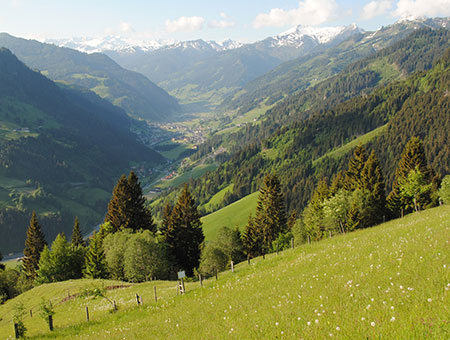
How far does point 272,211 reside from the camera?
99375mm

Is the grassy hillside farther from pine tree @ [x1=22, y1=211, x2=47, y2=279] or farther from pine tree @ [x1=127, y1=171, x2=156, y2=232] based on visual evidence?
pine tree @ [x1=22, y1=211, x2=47, y2=279]

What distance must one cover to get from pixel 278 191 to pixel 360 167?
2545 cm

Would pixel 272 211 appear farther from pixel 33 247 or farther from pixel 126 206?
pixel 33 247

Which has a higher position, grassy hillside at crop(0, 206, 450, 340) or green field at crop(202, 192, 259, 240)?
grassy hillside at crop(0, 206, 450, 340)

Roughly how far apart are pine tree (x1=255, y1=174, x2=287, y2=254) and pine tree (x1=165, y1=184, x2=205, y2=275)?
80.1ft

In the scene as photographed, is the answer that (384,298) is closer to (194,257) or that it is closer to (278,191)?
(194,257)

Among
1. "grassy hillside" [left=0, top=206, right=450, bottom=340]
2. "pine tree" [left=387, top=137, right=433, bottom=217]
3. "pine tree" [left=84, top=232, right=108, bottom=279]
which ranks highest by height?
"pine tree" [left=387, top=137, right=433, bottom=217]

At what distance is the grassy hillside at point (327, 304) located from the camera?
9.07 meters

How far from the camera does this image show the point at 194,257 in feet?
273

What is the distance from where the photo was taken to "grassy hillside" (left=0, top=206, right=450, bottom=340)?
907 cm

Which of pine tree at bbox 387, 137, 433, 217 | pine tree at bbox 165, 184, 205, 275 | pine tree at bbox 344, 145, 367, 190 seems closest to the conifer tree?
pine tree at bbox 165, 184, 205, 275

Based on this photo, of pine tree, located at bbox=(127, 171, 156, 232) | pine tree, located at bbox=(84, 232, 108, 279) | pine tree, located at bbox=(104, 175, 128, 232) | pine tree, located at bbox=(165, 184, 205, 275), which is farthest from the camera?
pine tree, located at bbox=(127, 171, 156, 232)

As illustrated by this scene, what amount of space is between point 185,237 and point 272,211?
30.8m

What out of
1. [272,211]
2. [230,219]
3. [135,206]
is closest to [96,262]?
[135,206]
